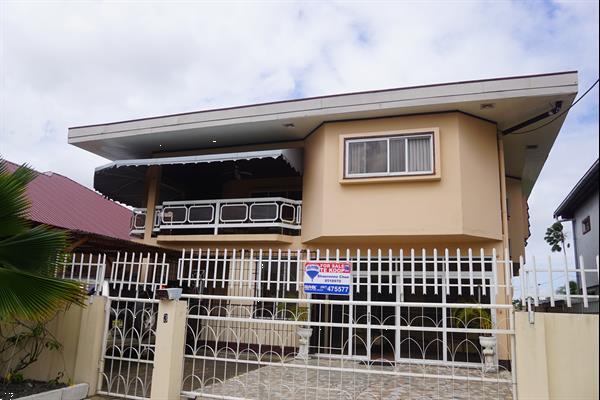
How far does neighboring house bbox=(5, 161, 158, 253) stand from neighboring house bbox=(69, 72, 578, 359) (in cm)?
630

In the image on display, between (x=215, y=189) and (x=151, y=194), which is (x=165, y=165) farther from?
(x=215, y=189)

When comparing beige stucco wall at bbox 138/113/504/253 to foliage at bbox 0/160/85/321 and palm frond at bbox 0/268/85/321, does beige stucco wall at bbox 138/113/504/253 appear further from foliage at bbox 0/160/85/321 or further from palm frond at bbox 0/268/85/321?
palm frond at bbox 0/268/85/321

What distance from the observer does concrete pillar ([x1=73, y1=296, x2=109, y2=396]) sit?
7.43m

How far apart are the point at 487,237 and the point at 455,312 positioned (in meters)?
2.25

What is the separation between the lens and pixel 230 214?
46.9ft

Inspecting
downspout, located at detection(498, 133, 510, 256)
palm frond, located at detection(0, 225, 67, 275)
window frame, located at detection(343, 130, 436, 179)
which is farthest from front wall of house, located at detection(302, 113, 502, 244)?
palm frond, located at detection(0, 225, 67, 275)

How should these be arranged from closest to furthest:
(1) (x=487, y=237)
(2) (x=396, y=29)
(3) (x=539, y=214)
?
(2) (x=396, y=29) < (1) (x=487, y=237) < (3) (x=539, y=214)

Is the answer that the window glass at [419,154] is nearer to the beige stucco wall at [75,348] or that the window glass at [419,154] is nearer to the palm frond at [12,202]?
the beige stucco wall at [75,348]

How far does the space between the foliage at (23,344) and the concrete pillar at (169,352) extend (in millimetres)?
2208

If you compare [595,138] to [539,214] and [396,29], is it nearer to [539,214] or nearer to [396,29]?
[396,29]

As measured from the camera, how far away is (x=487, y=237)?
1188 centimetres

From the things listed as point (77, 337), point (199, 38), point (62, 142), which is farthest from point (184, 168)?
point (77, 337)

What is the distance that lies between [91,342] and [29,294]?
1687 millimetres

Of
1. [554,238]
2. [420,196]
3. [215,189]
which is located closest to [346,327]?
[420,196]
